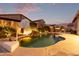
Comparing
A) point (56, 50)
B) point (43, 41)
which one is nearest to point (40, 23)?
point (43, 41)

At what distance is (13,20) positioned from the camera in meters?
1.47

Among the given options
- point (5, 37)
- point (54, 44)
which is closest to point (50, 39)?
point (54, 44)

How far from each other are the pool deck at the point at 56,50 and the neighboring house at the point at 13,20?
21 cm

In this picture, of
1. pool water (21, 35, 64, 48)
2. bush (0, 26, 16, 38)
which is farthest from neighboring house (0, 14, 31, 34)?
pool water (21, 35, 64, 48)

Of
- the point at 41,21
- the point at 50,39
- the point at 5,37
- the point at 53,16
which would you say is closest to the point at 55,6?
the point at 53,16

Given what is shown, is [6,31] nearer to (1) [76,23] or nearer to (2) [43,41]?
(2) [43,41]

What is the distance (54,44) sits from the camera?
1.46 m

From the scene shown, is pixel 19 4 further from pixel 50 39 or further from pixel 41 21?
pixel 50 39

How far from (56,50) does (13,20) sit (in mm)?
519

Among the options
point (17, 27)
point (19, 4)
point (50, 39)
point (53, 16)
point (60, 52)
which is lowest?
point (60, 52)

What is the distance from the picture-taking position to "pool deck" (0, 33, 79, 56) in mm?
1444

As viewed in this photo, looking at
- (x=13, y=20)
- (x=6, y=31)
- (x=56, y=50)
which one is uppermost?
(x=13, y=20)

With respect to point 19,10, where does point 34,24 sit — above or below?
below

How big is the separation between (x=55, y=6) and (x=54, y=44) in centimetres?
38
